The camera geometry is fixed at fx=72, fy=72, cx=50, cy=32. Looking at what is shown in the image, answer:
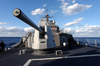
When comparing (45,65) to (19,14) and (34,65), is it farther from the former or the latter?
(19,14)

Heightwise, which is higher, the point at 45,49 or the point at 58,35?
the point at 58,35

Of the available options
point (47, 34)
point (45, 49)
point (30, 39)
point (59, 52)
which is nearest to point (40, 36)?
point (47, 34)

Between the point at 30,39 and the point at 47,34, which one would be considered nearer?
the point at 47,34

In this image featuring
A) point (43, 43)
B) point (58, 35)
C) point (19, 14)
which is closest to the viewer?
point (19, 14)

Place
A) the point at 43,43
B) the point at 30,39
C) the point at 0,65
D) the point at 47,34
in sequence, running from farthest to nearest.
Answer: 1. the point at 30,39
2. the point at 47,34
3. the point at 43,43
4. the point at 0,65

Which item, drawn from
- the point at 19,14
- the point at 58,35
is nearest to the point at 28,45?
the point at 58,35

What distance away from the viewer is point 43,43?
5.96 metres

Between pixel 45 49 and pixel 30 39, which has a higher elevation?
pixel 30 39

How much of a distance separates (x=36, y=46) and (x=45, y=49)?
0.79 meters

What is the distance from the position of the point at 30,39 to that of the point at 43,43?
22.5ft

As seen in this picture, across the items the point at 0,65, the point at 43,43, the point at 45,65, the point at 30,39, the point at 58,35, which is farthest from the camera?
the point at 58,35

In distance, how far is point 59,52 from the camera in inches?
237

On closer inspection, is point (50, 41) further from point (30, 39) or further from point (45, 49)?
point (30, 39)

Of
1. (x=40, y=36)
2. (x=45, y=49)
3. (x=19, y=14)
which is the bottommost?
(x=45, y=49)
